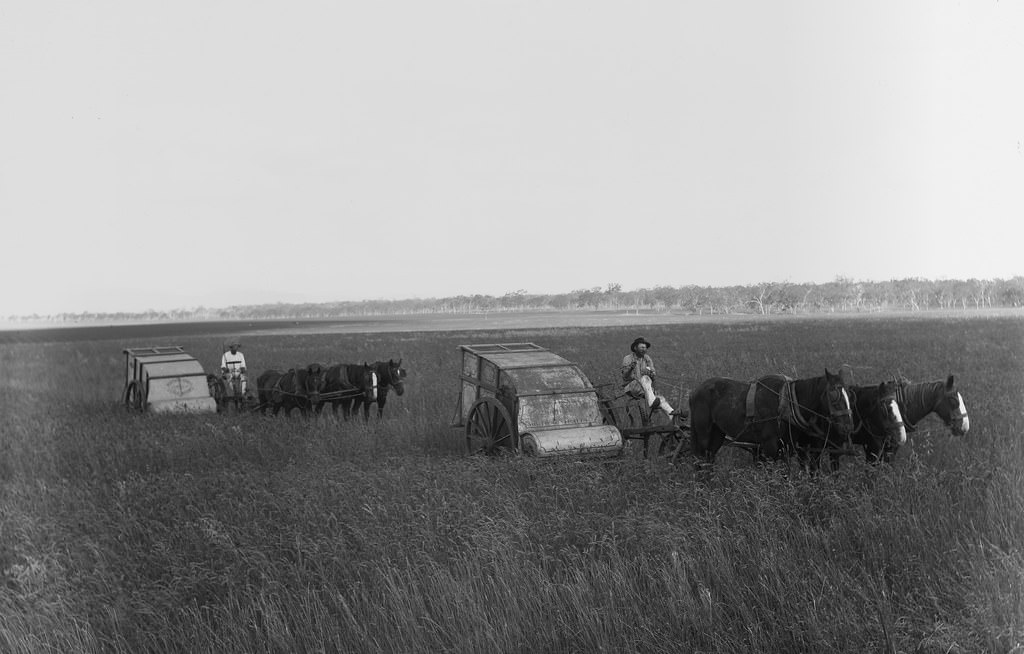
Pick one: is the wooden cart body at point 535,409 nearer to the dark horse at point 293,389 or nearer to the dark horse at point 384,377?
the dark horse at point 384,377

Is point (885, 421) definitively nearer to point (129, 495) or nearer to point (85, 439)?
point (129, 495)

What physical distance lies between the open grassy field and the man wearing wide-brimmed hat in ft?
4.70

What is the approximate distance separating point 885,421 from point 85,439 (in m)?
12.3

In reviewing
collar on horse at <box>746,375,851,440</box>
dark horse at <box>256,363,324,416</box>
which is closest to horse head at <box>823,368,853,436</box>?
collar on horse at <box>746,375,851,440</box>

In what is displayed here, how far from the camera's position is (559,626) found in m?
5.33

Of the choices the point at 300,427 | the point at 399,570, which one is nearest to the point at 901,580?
the point at 399,570

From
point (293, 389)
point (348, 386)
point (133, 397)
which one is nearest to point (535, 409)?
point (348, 386)

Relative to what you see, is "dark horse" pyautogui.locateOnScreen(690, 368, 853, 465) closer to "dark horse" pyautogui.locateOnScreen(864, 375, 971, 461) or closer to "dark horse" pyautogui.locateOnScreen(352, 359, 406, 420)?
"dark horse" pyautogui.locateOnScreen(864, 375, 971, 461)

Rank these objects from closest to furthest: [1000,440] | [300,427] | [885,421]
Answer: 1. [885,421]
2. [1000,440]
3. [300,427]

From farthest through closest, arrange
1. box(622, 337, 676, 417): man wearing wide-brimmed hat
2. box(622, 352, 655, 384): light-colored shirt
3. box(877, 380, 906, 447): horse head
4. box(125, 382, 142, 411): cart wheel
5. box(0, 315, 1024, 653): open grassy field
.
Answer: box(125, 382, 142, 411): cart wheel → box(622, 352, 655, 384): light-colored shirt → box(622, 337, 676, 417): man wearing wide-brimmed hat → box(877, 380, 906, 447): horse head → box(0, 315, 1024, 653): open grassy field

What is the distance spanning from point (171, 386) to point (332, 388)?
3526mm

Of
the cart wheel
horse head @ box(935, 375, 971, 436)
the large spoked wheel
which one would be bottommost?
the cart wheel

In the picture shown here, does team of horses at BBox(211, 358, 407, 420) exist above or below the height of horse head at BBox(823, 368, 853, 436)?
below

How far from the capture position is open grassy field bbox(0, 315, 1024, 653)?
5.14 metres
